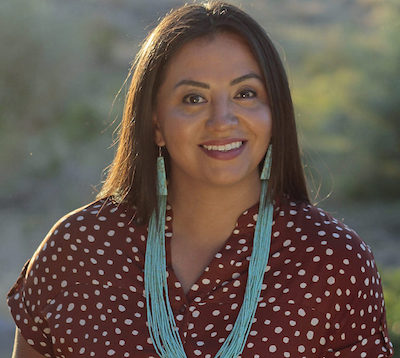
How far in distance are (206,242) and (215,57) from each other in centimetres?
54

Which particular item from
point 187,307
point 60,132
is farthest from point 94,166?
point 187,307

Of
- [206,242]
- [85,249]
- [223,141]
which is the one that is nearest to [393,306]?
[206,242]

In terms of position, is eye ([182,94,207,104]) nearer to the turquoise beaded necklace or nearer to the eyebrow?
the eyebrow

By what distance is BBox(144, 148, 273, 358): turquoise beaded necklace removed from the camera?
7.59ft

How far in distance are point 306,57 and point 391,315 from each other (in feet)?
31.2

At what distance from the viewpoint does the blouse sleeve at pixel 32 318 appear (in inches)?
102

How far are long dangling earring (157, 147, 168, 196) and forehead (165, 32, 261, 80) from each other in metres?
0.28

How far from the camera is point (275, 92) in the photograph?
7.81 ft

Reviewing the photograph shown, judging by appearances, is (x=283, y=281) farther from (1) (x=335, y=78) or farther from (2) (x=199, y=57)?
(1) (x=335, y=78)

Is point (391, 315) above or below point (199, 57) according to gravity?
below

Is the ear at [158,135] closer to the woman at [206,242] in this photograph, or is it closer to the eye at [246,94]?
the woman at [206,242]

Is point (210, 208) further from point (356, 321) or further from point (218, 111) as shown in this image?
point (356, 321)

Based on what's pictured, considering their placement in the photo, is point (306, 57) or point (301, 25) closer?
point (306, 57)

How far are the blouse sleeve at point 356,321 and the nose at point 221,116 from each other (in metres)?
0.49
